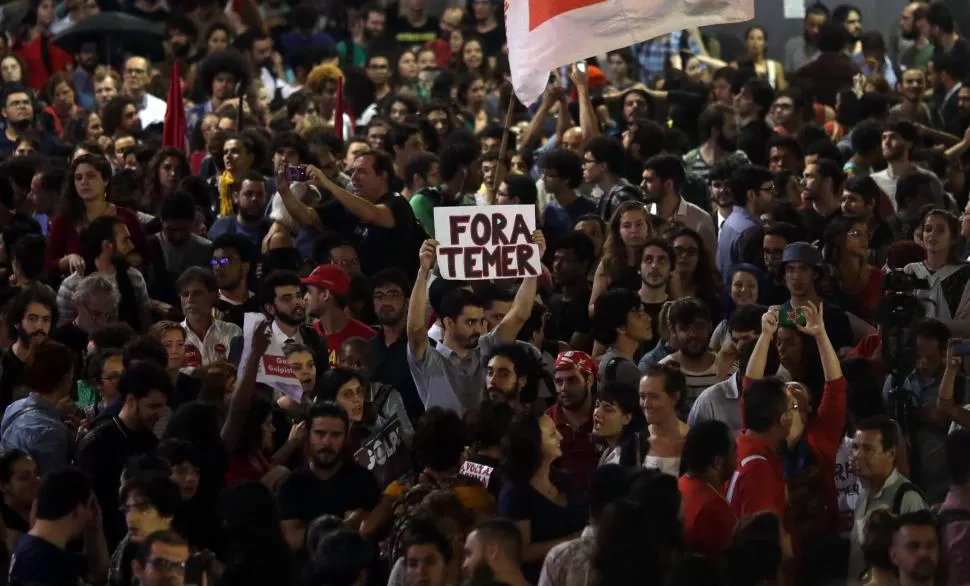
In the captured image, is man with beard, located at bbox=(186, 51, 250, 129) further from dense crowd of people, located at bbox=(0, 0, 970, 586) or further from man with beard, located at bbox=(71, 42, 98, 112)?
man with beard, located at bbox=(71, 42, 98, 112)

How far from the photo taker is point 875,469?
9773mm

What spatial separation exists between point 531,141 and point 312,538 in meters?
8.42

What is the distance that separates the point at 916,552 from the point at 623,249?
4.49m

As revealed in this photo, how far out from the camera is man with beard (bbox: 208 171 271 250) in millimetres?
13992

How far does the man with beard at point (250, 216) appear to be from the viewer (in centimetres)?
1399

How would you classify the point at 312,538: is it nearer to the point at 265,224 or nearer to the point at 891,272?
the point at 891,272

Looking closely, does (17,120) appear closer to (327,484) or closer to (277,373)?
(277,373)

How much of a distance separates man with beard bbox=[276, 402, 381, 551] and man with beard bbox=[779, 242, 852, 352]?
9.88ft

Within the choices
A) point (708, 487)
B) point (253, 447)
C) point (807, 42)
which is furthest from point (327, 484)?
point (807, 42)

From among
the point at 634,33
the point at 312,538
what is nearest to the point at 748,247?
the point at 634,33

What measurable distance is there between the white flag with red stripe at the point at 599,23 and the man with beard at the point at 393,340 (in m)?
1.20

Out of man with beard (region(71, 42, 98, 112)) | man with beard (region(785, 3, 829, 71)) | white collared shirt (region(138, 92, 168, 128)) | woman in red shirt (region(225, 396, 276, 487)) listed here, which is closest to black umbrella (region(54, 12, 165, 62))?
man with beard (region(71, 42, 98, 112))

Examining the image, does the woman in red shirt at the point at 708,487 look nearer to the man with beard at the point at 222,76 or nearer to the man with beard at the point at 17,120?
the man with beard at the point at 17,120

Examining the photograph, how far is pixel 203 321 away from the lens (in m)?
12.4
